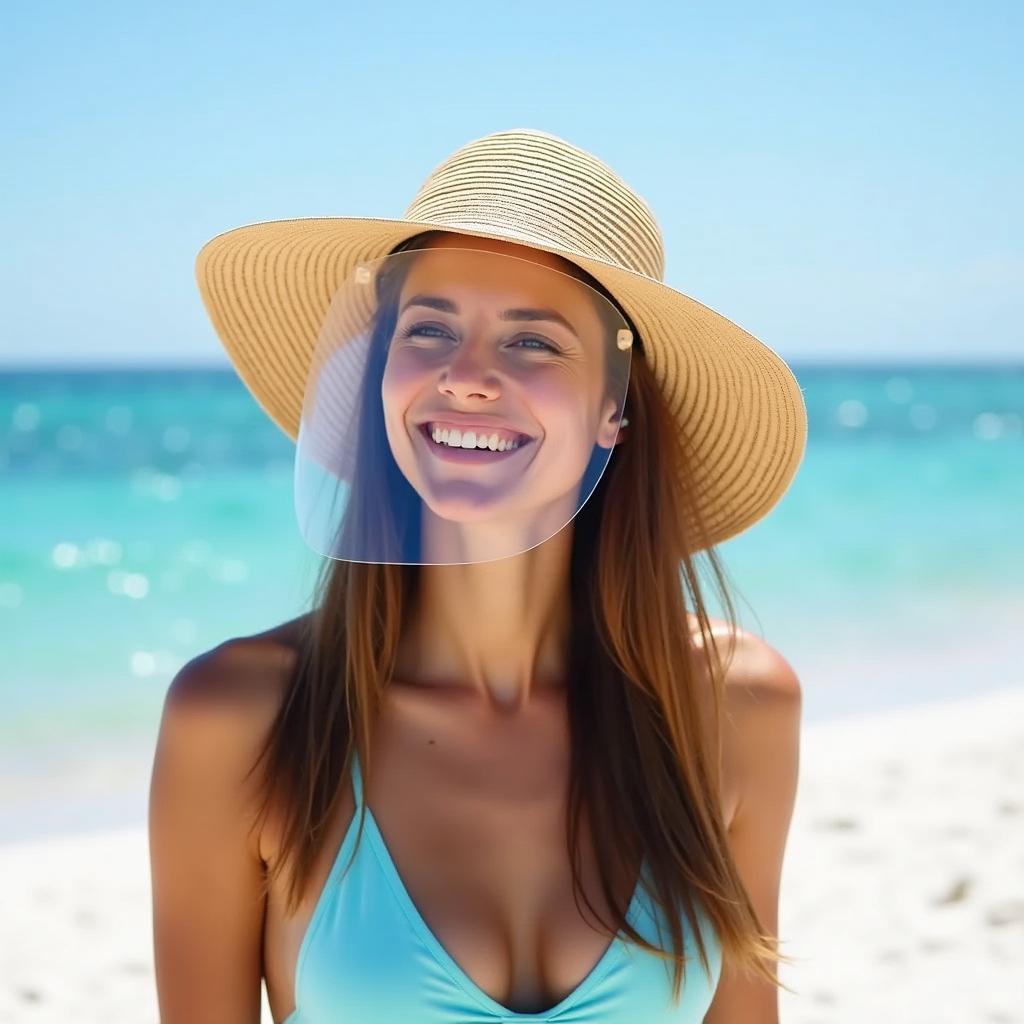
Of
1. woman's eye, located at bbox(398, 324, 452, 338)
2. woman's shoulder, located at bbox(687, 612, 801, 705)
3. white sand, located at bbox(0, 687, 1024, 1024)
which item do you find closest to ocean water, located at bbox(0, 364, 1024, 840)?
woman's shoulder, located at bbox(687, 612, 801, 705)

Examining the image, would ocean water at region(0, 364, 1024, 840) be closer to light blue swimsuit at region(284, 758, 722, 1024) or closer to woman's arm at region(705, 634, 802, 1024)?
woman's arm at region(705, 634, 802, 1024)

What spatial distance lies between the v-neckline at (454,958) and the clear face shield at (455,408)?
44cm

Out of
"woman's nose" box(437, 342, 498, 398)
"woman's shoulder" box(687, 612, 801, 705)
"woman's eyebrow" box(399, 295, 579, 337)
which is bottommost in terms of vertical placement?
"woman's shoulder" box(687, 612, 801, 705)

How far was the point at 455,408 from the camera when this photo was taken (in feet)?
6.43

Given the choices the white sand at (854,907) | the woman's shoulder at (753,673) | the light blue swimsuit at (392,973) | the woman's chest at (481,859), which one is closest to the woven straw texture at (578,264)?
the woman's shoulder at (753,673)

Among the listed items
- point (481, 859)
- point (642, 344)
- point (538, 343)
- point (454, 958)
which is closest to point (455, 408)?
point (538, 343)

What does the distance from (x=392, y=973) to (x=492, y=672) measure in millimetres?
585

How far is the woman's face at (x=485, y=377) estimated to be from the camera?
1.97 metres

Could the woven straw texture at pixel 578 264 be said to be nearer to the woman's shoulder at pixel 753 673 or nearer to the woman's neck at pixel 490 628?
the woman's shoulder at pixel 753 673

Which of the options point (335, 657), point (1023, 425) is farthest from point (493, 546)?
point (1023, 425)

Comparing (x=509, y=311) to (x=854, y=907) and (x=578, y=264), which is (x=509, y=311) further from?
(x=854, y=907)

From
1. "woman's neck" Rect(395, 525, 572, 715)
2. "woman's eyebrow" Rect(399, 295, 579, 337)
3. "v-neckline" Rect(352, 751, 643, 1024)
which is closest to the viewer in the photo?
"v-neckline" Rect(352, 751, 643, 1024)

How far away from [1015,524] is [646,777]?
14559 millimetres

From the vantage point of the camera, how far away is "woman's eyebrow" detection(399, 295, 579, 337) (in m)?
1.99
